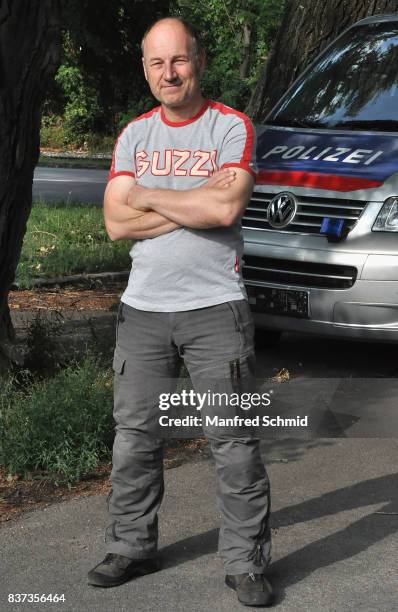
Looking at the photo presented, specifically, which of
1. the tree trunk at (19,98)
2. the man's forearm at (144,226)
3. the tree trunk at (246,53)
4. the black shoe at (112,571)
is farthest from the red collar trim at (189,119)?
the tree trunk at (246,53)

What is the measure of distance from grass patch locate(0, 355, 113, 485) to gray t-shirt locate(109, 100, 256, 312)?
60.2 inches

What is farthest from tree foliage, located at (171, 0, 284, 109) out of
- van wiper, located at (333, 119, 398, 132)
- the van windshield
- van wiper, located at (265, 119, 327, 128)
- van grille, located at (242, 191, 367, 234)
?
van grille, located at (242, 191, 367, 234)

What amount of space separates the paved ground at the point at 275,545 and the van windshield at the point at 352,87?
2.75 meters

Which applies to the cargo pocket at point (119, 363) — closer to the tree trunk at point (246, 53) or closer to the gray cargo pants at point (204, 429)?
the gray cargo pants at point (204, 429)

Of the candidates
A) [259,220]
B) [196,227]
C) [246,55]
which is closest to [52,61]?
[259,220]

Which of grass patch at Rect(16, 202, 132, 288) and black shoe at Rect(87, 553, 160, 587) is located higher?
black shoe at Rect(87, 553, 160, 587)

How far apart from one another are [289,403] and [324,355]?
1.49 m

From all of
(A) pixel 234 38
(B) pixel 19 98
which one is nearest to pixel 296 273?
(B) pixel 19 98

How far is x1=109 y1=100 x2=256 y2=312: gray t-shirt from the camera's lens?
391cm

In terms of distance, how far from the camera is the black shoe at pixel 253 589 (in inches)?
155

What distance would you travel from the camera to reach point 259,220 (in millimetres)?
7324

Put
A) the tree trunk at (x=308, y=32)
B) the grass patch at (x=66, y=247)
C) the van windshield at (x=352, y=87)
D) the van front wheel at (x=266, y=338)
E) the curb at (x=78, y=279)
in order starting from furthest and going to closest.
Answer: the grass patch at (x=66, y=247), the tree trunk at (x=308, y=32), the curb at (x=78, y=279), the van front wheel at (x=266, y=338), the van windshield at (x=352, y=87)

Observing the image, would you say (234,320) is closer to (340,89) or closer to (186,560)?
(186,560)
